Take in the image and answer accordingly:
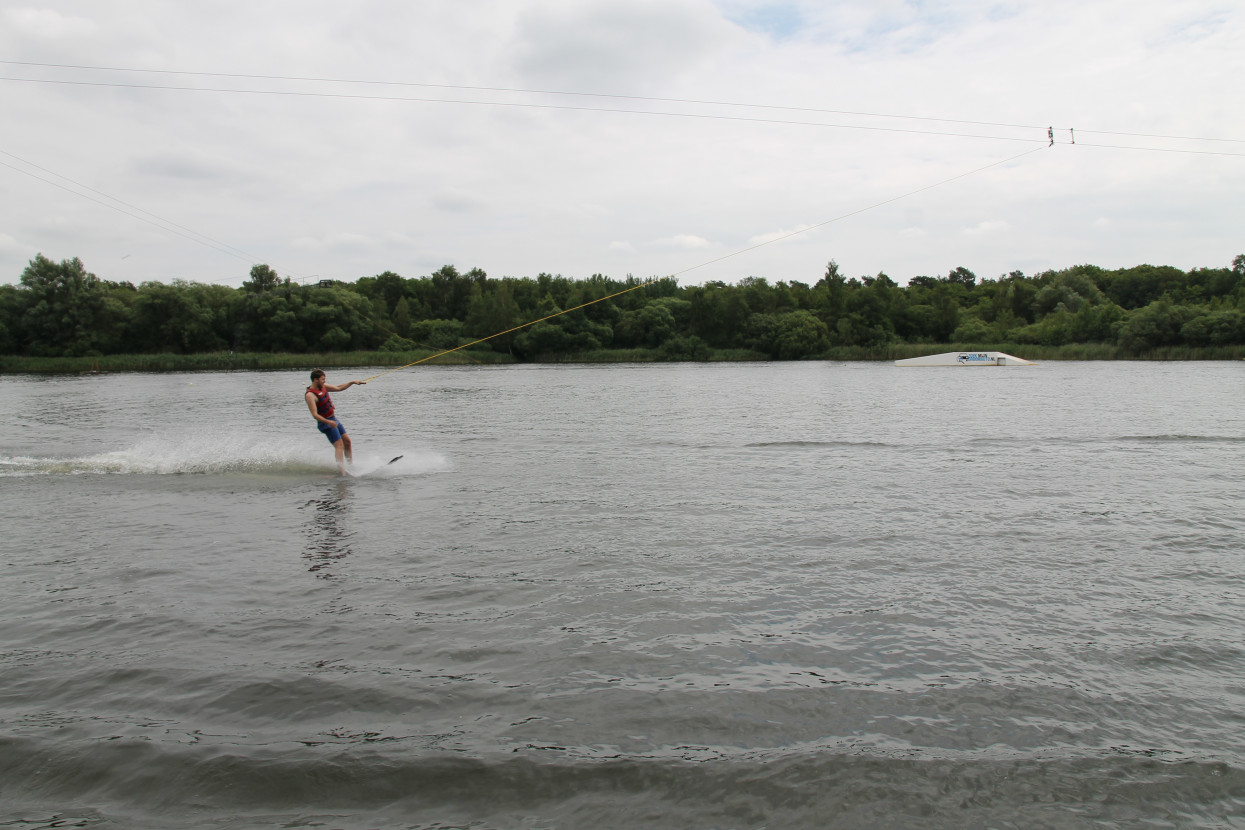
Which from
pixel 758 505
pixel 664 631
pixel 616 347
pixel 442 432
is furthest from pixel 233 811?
pixel 616 347

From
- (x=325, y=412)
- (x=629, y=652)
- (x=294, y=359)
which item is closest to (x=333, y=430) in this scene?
(x=325, y=412)

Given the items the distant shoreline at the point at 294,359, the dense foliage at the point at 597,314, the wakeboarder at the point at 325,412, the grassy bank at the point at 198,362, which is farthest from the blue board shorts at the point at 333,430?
the distant shoreline at the point at 294,359

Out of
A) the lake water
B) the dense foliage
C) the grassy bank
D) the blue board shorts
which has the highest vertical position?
the dense foliage

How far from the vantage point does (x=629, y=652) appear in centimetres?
670

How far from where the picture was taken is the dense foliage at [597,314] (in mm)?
94062

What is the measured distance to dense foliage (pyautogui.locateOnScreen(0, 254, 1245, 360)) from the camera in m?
94.1

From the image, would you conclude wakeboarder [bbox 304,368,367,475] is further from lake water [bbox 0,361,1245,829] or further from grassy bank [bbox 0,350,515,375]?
grassy bank [bbox 0,350,515,375]

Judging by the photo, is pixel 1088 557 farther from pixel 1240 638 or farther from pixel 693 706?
pixel 693 706

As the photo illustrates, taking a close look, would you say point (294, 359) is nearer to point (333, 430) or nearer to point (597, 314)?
point (597, 314)

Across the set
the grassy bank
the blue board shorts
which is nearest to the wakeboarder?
the blue board shorts

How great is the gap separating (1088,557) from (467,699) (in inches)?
295

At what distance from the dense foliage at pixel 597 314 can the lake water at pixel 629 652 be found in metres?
64.1

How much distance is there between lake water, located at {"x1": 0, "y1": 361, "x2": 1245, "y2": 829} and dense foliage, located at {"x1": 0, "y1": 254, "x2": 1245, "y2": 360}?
64055mm

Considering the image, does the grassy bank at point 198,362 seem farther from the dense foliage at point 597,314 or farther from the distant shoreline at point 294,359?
the dense foliage at point 597,314
